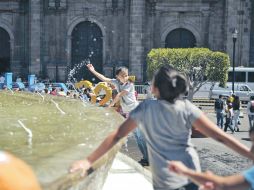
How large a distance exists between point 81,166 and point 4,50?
3429 centimetres

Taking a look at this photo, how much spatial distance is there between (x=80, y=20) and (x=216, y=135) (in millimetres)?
32854

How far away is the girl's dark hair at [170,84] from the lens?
12.0 ft

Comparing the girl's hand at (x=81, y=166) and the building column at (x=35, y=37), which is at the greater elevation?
the building column at (x=35, y=37)

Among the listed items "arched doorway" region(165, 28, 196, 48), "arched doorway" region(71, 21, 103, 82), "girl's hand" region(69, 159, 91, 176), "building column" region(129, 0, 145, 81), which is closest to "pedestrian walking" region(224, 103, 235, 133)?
"girl's hand" region(69, 159, 91, 176)

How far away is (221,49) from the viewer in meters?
34.7

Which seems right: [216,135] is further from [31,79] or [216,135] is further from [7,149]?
[31,79]

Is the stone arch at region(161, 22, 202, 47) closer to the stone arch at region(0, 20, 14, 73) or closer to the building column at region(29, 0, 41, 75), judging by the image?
the building column at region(29, 0, 41, 75)

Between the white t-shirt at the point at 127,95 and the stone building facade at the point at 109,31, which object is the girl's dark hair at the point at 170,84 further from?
the stone building facade at the point at 109,31

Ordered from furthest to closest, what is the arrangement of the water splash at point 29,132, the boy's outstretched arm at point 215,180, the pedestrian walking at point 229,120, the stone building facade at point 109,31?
the stone building facade at point 109,31 → the pedestrian walking at point 229,120 → the water splash at point 29,132 → the boy's outstretched arm at point 215,180

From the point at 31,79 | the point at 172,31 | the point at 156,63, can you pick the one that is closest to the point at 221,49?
the point at 172,31

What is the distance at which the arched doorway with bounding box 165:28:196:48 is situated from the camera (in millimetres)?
36094

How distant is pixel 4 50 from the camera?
36.7 metres

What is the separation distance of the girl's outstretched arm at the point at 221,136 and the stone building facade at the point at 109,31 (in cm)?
3072

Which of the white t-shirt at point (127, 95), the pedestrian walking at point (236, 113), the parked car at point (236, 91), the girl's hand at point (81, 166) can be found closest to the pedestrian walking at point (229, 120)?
the pedestrian walking at point (236, 113)
